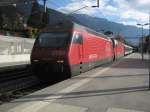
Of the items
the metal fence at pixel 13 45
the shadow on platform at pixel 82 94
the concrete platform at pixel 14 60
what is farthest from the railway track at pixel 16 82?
the metal fence at pixel 13 45

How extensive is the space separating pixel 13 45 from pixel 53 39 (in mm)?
18617

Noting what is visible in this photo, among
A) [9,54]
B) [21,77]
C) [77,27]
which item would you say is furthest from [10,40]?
[77,27]

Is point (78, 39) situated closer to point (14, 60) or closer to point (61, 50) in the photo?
point (61, 50)

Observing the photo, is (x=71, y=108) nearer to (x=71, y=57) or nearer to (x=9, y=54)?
(x=71, y=57)

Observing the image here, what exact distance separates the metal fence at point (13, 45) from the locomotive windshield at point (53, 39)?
15500mm

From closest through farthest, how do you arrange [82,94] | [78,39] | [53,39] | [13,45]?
[82,94]
[53,39]
[78,39]
[13,45]

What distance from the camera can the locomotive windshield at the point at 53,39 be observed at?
18.9 metres

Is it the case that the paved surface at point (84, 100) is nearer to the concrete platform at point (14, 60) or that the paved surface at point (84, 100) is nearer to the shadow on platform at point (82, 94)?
the shadow on platform at point (82, 94)

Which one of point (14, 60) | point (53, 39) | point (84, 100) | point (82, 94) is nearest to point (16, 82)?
point (53, 39)

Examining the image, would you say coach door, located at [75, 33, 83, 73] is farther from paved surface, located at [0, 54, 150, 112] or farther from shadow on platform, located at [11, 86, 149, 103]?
shadow on platform, located at [11, 86, 149, 103]

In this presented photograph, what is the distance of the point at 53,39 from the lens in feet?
62.7

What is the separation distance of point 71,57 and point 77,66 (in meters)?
1.30

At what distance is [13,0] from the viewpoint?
29.8m

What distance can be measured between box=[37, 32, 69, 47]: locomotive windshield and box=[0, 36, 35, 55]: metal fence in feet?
50.9
